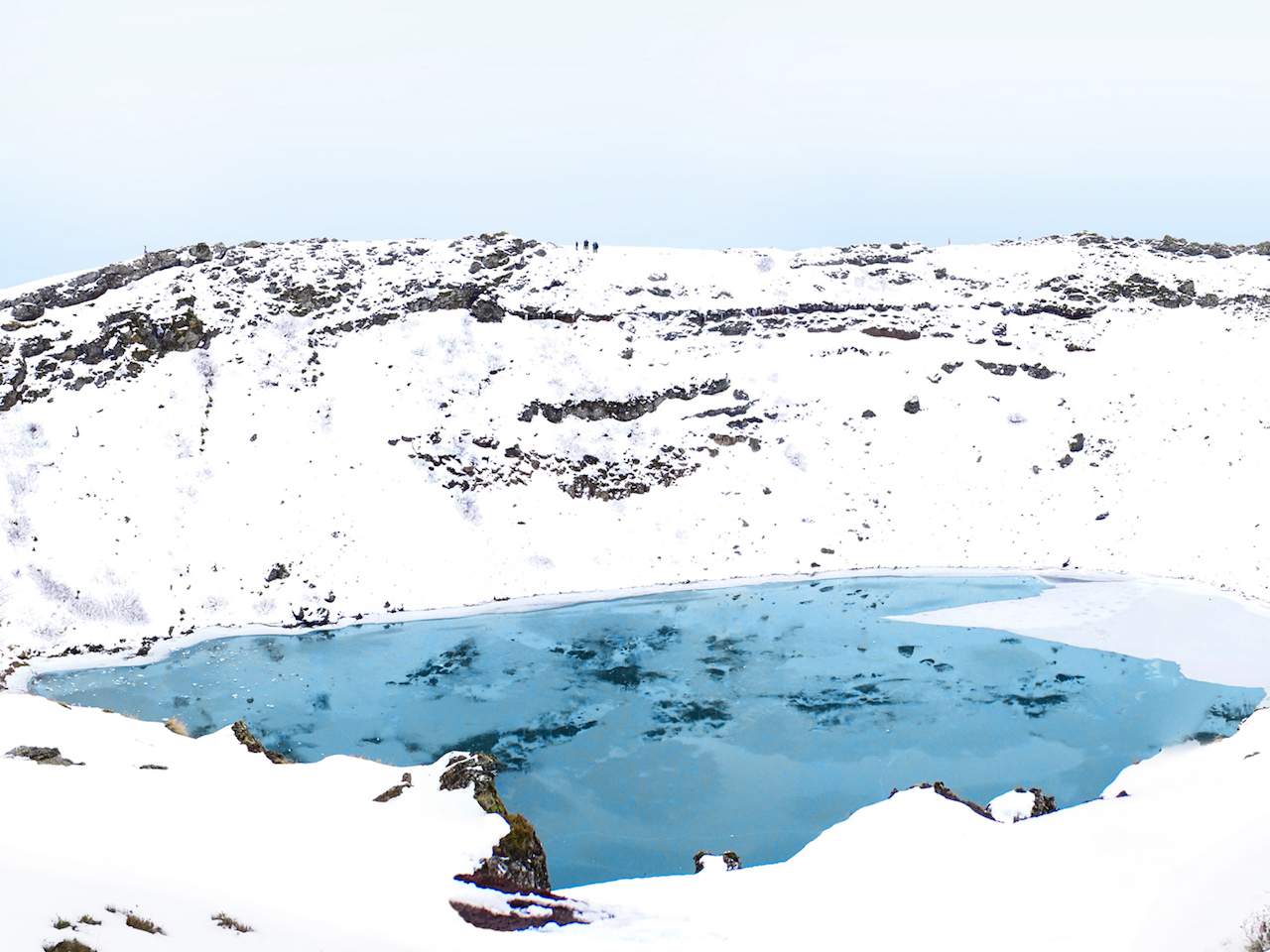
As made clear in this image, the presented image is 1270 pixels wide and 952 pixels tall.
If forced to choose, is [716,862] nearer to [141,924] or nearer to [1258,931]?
[1258,931]

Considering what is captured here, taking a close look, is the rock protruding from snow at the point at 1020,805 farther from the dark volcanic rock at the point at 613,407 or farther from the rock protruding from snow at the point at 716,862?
the dark volcanic rock at the point at 613,407

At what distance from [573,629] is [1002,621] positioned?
49.5 feet

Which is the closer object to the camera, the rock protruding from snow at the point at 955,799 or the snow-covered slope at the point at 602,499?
the snow-covered slope at the point at 602,499

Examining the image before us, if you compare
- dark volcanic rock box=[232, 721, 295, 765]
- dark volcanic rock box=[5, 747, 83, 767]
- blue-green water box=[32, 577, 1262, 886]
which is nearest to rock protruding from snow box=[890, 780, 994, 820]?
blue-green water box=[32, 577, 1262, 886]

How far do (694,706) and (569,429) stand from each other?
62.6 ft

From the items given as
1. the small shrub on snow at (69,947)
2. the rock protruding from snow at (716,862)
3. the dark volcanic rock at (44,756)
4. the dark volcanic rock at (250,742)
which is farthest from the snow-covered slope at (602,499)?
the dark volcanic rock at (250,742)

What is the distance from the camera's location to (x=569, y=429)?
40.6 meters

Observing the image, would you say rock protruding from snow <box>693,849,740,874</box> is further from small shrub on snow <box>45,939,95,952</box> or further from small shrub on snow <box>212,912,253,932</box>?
small shrub on snow <box>45,939,95,952</box>

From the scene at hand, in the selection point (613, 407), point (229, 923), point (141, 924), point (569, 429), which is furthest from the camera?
point (613, 407)

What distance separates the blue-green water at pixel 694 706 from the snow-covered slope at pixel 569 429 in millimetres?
3391

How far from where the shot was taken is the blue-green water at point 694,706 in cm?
2009

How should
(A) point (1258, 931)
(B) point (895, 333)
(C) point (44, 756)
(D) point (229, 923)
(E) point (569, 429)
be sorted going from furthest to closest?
(B) point (895, 333) → (E) point (569, 429) → (C) point (44, 756) → (D) point (229, 923) → (A) point (1258, 931)

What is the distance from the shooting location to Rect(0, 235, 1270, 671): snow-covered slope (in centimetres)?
3272

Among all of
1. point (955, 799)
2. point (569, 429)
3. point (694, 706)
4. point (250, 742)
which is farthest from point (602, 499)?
point (955, 799)
